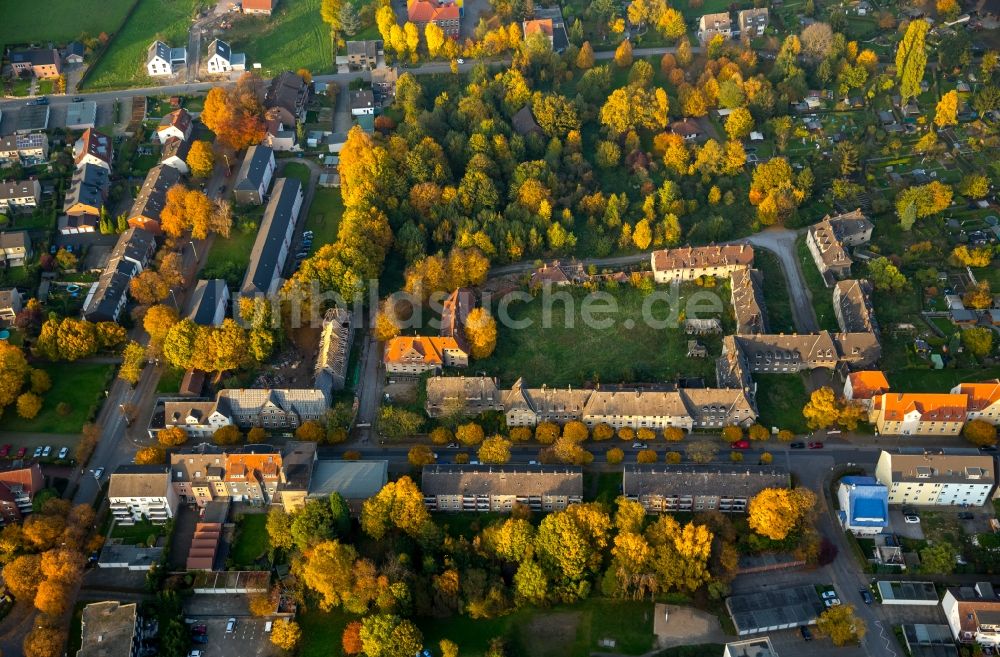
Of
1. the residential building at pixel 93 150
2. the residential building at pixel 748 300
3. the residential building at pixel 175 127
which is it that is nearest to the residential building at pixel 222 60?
the residential building at pixel 175 127

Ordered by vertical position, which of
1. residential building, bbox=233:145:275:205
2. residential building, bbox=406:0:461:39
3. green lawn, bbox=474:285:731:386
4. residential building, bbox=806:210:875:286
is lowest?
green lawn, bbox=474:285:731:386

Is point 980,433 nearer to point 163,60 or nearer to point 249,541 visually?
point 249,541

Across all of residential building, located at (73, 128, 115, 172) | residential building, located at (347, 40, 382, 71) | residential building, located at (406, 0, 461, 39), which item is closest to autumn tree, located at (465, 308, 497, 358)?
residential building, located at (73, 128, 115, 172)

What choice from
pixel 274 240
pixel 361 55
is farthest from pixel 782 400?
pixel 361 55

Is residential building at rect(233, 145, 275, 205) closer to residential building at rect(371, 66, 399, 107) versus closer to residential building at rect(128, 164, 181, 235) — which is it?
residential building at rect(128, 164, 181, 235)

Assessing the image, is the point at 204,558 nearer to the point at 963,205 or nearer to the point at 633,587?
the point at 633,587

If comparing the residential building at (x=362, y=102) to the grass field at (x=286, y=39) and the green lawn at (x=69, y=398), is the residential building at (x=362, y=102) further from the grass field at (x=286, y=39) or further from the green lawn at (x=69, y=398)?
the green lawn at (x=69, y=398)
